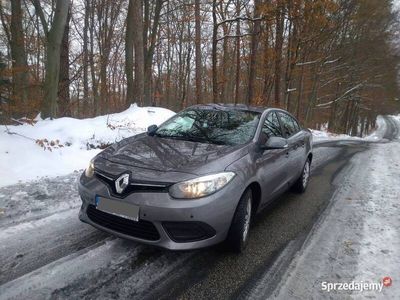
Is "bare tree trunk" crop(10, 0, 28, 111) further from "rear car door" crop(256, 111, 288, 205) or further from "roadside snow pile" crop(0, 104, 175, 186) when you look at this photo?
"rear car door" crop(256, 111, 288, 205)

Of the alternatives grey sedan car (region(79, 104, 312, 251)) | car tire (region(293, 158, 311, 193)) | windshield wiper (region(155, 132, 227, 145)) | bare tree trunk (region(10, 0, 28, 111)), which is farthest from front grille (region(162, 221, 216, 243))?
bare tree trunk (region(10, 0, 28, 111))

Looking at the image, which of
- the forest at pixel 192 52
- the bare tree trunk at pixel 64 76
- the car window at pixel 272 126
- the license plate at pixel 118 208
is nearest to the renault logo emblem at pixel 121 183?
the license plate at pixel 118 208

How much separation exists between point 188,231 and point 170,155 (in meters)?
0.89

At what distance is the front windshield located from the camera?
4.27m

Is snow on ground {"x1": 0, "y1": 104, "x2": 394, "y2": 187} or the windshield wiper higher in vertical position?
the windshield wiper

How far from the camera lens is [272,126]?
500 centimetres

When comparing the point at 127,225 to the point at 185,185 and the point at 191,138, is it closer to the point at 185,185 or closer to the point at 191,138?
the point at 185,185

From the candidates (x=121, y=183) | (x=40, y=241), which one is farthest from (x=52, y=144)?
(x=121, y=183)

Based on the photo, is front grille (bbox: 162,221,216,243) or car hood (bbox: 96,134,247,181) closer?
front grille (bbox: 162,221,216,243)

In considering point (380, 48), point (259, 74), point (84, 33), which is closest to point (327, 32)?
point (259, 74)

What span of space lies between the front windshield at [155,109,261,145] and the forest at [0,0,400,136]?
Answer: 509 cm

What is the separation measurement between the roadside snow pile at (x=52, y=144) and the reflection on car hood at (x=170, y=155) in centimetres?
270

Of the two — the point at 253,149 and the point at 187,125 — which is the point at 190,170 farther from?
the point at 187,125

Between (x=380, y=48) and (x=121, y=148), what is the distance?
1071 inches
